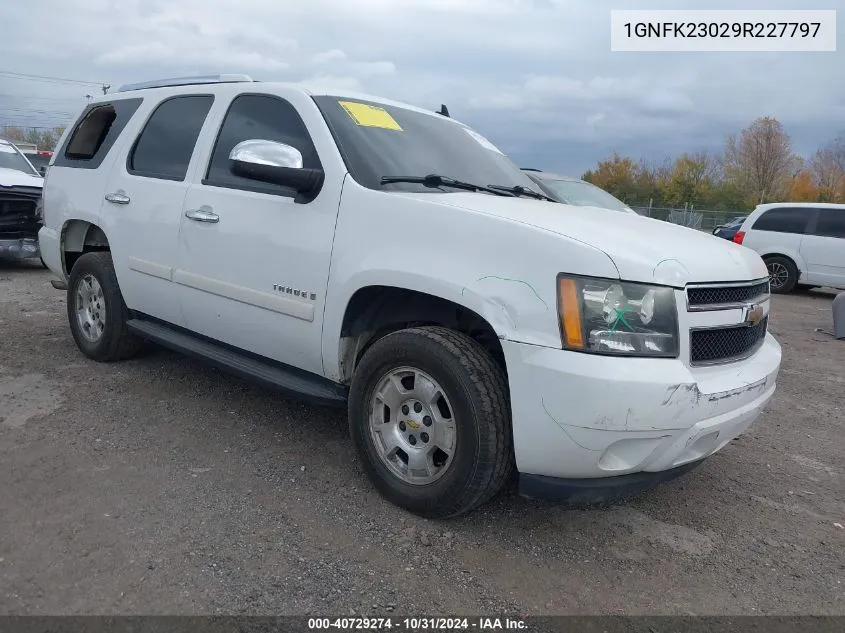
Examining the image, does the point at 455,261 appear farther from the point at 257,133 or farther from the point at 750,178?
the point at 750,178

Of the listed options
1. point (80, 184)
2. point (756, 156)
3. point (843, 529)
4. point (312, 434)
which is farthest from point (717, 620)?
point (756, 156)


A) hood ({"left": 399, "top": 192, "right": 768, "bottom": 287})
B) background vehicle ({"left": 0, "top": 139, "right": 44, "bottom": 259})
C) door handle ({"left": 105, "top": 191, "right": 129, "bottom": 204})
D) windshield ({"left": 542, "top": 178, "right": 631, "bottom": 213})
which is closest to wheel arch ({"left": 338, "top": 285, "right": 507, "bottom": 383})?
hood ({"left": 399, "top": 192, "right": 768, "bottom": 287})

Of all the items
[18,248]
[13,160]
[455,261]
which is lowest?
[455,261]

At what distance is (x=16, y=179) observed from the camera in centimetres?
943

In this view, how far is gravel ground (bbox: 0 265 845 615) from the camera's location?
2.41 meters

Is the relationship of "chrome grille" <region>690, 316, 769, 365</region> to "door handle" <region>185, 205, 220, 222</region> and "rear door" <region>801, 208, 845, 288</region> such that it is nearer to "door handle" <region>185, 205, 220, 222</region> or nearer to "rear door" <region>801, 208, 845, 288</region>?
"door handle" <region>185, 205, 220, 222</region>

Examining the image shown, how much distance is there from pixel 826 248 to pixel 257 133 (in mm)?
11538

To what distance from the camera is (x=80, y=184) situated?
15.7ft

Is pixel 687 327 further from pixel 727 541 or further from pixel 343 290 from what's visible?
pixel 343 290

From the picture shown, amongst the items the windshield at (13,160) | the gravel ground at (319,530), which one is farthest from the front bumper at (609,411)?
the windshield at (13,160)

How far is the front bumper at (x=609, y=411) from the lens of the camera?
2400 millimetres

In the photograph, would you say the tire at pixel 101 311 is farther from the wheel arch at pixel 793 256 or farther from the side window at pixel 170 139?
the wheel arch at pixel 793 256

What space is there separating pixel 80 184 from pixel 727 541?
180 inches

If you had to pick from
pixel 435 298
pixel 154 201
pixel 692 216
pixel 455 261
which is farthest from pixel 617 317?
pixel 692 216
